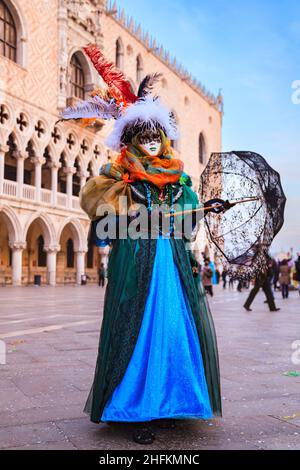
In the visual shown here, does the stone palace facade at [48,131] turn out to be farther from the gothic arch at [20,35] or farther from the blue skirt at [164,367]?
the blue skirt at [164,367]

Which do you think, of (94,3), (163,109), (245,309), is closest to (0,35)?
(94,3)

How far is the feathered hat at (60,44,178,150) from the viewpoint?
253cm

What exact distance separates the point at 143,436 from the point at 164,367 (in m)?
0.29

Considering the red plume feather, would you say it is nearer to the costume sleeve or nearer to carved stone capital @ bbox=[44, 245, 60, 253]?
the costume sleeve

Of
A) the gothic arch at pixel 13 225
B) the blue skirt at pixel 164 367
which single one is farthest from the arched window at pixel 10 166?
the blue skirt at pixel 164 367

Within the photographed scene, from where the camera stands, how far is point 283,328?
21.8 feet

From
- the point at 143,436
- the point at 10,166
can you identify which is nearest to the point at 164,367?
the point at 143,436

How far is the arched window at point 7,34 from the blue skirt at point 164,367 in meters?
20.0

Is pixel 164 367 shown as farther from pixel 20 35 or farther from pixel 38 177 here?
pixel 20 35

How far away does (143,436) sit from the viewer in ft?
6.99

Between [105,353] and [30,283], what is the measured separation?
72.1 feet

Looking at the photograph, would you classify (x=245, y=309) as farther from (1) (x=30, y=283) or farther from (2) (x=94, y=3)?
(2) (x=94, y=3)

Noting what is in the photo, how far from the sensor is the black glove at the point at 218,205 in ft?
8.26

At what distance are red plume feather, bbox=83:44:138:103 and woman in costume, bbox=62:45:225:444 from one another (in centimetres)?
4
